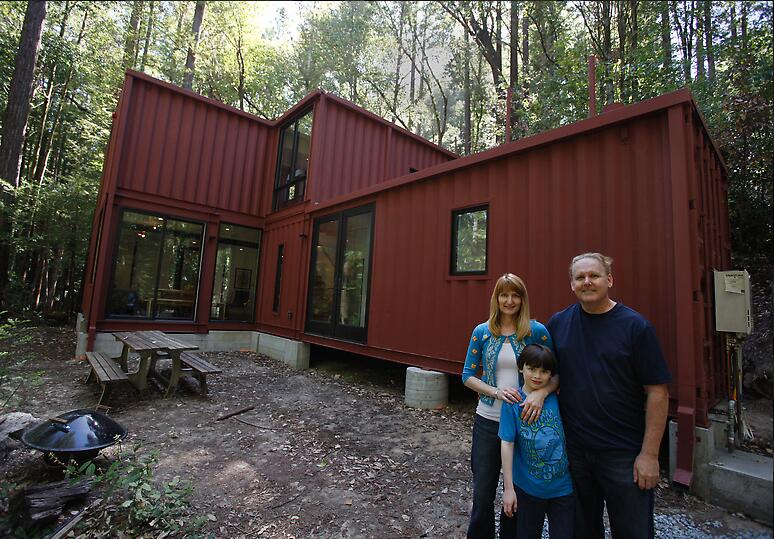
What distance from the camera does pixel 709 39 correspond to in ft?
22.5

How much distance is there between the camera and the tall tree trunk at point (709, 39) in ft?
22.0

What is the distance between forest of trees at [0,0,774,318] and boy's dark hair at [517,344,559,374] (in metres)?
1.12

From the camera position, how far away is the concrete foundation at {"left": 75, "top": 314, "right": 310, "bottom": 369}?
736 cm

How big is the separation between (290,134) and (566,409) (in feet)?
30.5

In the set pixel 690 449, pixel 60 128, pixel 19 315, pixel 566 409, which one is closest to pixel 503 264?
pixel 690 449

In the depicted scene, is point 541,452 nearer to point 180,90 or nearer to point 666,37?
point 180,90

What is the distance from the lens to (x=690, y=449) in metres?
2.92

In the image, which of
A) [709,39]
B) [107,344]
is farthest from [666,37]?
[107,344]

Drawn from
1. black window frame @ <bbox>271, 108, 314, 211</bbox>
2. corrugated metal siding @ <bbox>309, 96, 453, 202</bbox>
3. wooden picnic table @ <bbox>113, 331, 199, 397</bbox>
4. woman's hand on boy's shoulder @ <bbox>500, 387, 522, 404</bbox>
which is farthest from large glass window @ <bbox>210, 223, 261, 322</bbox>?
woman's hand on boy's shoulder @ <bbox>500, 387, 522, 404</bbox>

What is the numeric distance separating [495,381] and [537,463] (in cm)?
40

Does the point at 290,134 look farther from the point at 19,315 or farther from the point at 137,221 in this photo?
the point at 19,315

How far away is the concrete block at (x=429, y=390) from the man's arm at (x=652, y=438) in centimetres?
365

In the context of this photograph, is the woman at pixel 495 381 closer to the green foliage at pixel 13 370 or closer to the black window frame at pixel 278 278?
the green foliage at pixel 13 370

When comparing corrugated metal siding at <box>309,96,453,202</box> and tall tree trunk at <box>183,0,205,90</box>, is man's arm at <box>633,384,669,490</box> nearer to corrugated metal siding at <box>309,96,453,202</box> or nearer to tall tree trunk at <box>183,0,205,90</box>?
corrugated metal siding at <box>309,96,453,202</box>
